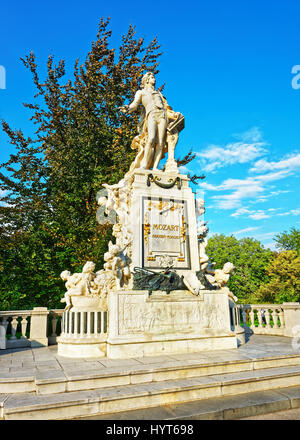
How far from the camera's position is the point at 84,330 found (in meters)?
7.12

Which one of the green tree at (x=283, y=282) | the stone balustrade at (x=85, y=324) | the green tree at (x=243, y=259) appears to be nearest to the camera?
the stone balustrade at (x=85, y=324)

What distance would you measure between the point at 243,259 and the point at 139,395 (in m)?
34.1

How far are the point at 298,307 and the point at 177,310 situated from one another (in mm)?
5722

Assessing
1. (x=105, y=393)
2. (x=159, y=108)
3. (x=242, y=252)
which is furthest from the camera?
(x=242, y=252)

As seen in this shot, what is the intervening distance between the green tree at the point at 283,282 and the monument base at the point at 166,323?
1667 centimetres

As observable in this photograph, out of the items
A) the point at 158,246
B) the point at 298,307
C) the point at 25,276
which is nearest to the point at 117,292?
the point at 158,246

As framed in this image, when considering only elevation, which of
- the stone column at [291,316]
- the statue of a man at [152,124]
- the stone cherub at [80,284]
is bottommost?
the stone column at [291,316]

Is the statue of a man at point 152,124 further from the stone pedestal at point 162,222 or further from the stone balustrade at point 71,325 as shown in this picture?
the stone balustrade at point 71,325

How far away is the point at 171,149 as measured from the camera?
1006cm

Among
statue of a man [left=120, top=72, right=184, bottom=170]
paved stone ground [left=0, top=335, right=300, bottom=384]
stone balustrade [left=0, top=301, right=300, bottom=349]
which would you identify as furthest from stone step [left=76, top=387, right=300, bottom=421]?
statue of a man [left=120, top=72, right=184, bottom=170]

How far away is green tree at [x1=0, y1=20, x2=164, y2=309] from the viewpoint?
15758mm

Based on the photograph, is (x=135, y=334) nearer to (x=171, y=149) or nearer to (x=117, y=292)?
(x=117, y=292)

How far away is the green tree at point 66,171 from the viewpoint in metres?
15.8

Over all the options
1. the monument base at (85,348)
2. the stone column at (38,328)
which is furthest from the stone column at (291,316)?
the stone column at (38,328)
